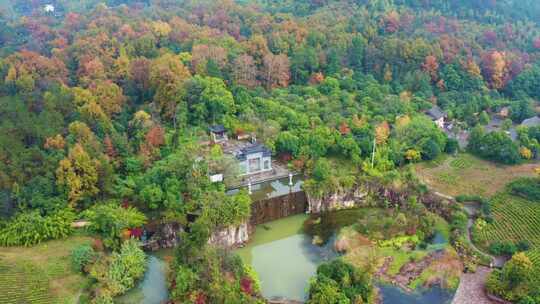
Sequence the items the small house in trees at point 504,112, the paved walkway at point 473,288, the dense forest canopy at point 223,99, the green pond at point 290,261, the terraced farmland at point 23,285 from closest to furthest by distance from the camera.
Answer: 1. the terraced farmland at point 23,285
2. the paved walkway at point 473,288
3. the green pond at point 290,261
4. the dense forest canopy at point 223,99
5. the small house in trees at point 504,112

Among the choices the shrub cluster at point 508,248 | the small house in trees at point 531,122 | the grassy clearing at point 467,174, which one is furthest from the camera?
the small house in trees at point 531,122

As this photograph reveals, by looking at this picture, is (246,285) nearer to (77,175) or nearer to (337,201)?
(337,201)

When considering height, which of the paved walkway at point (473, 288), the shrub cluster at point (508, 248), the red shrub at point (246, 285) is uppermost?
the red shrub at point (246, 285)

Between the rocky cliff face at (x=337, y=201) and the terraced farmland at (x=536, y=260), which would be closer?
the terraced farmland at (x=536, y=260)

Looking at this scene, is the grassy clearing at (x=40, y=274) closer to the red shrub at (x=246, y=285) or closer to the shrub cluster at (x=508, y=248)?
the red shrub at (x=246, y=285)

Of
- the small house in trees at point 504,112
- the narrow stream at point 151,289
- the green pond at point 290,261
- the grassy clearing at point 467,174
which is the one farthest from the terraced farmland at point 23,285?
the small house in trees at point 504,112

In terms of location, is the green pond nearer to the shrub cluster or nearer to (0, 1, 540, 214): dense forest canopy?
the shrub cluster

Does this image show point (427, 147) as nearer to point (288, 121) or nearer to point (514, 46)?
point (288, 121)
